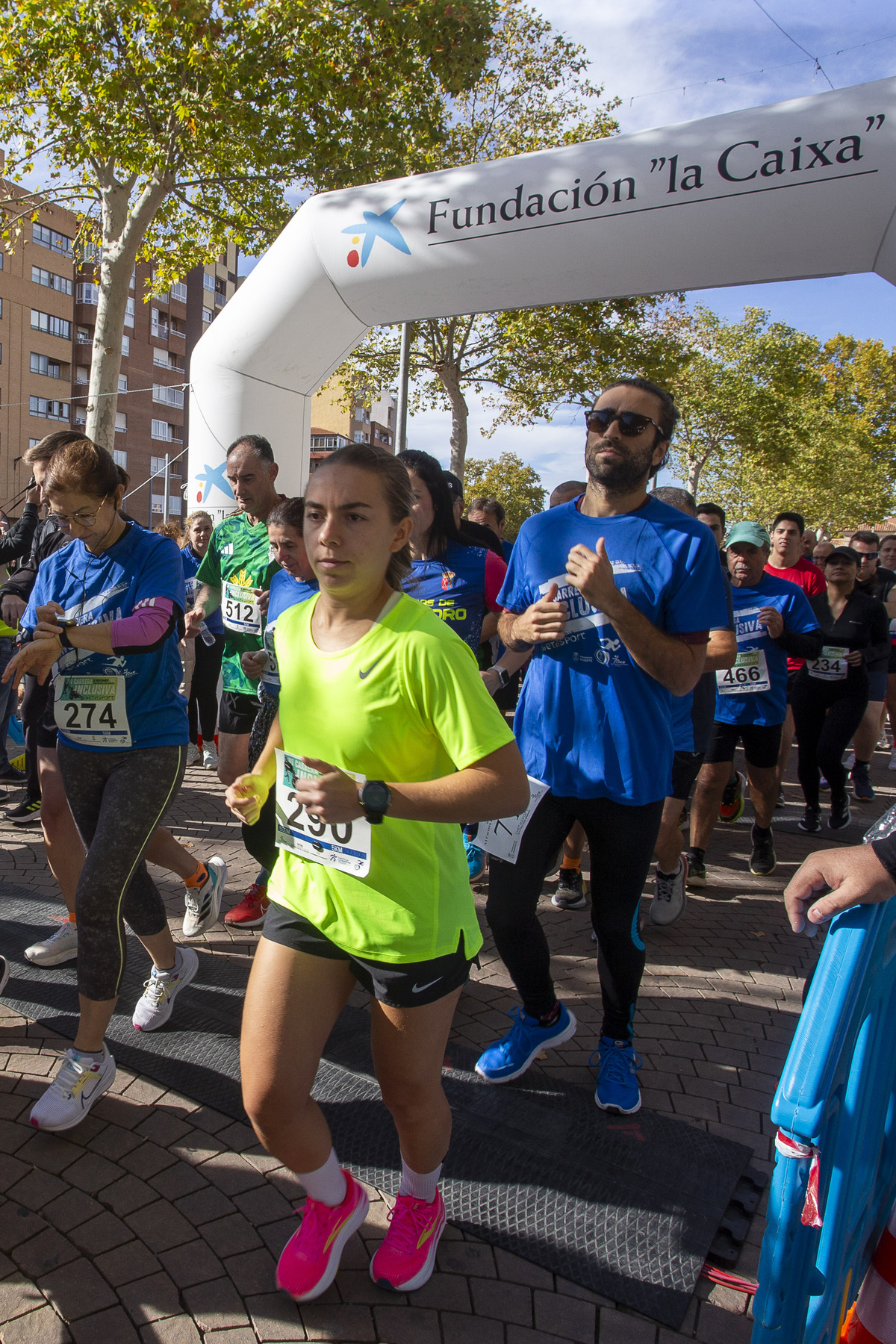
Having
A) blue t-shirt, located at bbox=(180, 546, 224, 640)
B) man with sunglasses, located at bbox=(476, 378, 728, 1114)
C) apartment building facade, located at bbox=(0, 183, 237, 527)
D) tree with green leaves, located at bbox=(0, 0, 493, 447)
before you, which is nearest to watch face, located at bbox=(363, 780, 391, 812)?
man with sunglasses, located at bbox=(476, 378, 728, 1114)

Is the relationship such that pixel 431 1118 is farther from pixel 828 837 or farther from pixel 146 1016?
pixel 828 837

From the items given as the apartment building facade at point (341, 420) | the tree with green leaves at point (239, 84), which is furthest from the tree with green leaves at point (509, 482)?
the tree with green leaves at point (239, 84)

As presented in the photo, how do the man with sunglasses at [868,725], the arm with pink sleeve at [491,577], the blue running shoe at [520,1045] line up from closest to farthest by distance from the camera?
the blue running shoe at [520,1045] → the arm with pink sleeve at [491,577] → the man with sunglasses at [868,725]

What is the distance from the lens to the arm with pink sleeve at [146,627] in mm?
2807

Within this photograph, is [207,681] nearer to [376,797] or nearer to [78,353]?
[376,797]

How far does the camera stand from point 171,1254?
2219mm

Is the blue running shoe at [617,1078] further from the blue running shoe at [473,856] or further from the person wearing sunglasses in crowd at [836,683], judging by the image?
the person wearing sunglasses in crowd at [836,683]

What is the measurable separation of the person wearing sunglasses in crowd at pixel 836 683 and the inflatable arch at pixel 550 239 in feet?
8.20

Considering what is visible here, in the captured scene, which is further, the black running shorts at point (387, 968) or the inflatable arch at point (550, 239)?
the inflatable arch at point (550, 239)

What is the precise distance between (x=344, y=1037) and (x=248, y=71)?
36.0 ft

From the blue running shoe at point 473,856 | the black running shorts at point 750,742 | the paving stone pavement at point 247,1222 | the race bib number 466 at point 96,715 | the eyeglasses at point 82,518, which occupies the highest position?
the eyeglasses at point 82,518

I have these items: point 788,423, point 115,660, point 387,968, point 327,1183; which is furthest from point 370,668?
point 788,423

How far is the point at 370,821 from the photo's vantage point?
1.74m

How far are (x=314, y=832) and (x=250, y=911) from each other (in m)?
2.59
